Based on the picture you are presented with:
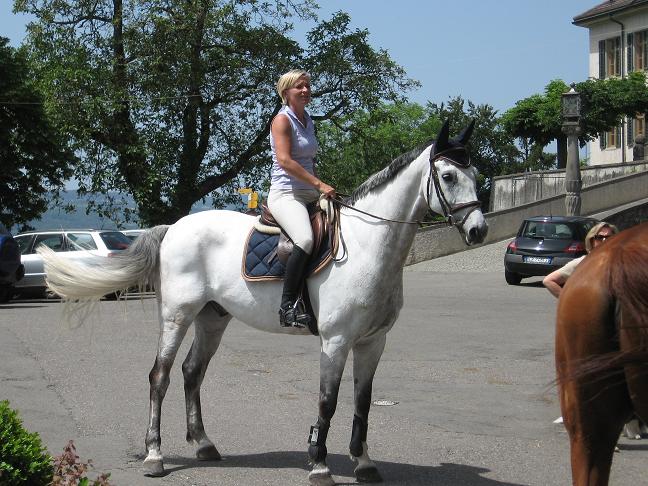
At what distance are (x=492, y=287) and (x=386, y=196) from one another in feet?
66.7

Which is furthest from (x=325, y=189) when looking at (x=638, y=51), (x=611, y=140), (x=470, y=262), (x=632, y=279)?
(x=611, y=140)

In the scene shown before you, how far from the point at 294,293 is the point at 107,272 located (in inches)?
66.2

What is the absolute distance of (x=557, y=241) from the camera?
26.7m

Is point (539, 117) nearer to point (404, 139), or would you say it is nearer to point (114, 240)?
point (114, 240)

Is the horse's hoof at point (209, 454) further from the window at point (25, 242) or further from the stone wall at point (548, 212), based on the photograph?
the stone wall at point (548, 212)

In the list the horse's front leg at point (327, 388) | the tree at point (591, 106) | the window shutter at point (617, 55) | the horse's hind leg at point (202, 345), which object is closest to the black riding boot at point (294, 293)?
the horse's front leg at point (327, 388)

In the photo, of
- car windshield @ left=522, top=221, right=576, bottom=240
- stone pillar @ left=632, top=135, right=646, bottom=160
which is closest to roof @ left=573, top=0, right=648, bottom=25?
stone pillar @ left=632, top=135, right=646, bottom=160

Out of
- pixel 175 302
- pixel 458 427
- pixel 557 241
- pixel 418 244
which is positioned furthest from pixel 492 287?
pixel 175 302

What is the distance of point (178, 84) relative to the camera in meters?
37.4

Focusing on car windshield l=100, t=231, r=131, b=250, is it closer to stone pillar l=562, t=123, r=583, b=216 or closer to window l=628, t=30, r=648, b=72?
stone pillar l=562, t=123, r=583, b=216

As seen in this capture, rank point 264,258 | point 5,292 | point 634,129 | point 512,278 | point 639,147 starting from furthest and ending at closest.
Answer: point 634,129 < point 639,147 < point 512,278 < point 5,292 < point 264,258

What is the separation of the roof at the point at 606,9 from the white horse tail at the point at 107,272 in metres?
59.3

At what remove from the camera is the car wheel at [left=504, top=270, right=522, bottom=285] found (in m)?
27.7

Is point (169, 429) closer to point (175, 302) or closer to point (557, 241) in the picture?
point (175, 302)
